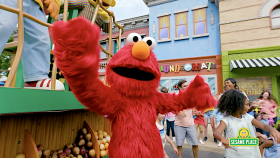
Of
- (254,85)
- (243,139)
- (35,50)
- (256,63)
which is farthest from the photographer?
(254,85)

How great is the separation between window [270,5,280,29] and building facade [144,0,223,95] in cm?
208

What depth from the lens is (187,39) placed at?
26.9 feet

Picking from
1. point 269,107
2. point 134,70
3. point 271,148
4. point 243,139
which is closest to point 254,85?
point 269,107

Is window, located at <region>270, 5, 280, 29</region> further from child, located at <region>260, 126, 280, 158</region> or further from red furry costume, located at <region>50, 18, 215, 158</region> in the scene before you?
red furry costume, located at <region>50, 18, 215, 158</region>

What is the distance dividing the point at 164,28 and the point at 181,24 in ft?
3.08

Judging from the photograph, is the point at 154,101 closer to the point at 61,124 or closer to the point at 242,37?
the point at 61,124

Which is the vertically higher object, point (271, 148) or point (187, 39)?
point (187, 39)

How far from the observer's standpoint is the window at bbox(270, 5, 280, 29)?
6539mm

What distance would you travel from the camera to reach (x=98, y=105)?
983 millimetres

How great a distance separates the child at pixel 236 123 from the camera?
1.76 m

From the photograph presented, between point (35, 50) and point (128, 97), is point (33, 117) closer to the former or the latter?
point (35, 50)

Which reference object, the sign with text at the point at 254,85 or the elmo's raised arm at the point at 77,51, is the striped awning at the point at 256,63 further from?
the elmo's raised arm at the point at 77,51

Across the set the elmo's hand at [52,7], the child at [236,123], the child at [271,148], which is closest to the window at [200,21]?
the child at [271,148]

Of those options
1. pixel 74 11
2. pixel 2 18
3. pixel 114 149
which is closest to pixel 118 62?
pixel 114 149
